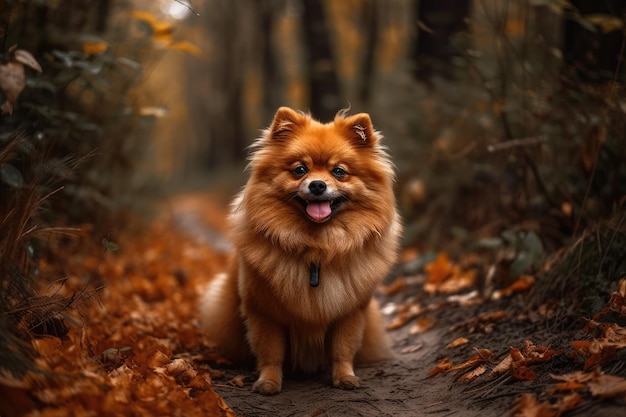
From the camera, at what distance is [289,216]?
3.37 meters

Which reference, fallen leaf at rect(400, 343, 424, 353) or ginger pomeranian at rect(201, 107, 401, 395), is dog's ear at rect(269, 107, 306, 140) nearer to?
ginger pomeranian at rect(201, 107, 401, 395)

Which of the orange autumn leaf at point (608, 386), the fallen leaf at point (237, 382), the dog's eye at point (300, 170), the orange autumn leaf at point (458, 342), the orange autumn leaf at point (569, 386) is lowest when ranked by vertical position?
the fallen leaf at point (237, 382)

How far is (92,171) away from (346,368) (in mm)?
3969

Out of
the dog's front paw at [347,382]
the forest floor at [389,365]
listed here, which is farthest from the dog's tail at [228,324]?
the dog's front paw at [347,382]

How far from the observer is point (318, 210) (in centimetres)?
328

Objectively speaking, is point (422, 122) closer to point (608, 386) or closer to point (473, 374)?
point (473, 374)

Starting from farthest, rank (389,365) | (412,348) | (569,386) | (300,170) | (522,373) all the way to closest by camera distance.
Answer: (412,348), (389,365), (300,170), (522,373), (569,386)

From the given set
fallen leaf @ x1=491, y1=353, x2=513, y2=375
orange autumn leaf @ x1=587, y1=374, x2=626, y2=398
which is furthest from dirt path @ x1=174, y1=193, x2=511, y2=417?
orange autumn leaf @ x1=587, y1=374, x2=626, y2=398

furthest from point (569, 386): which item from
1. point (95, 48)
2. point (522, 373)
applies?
point (95, 48)

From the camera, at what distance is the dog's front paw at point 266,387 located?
3286mm

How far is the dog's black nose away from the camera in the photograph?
321 cm

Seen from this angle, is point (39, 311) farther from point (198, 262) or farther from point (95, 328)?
point (198, 262)

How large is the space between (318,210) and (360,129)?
0.70 meters

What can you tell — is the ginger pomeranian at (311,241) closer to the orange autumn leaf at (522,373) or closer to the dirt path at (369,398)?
the dirt path at (369,398)
